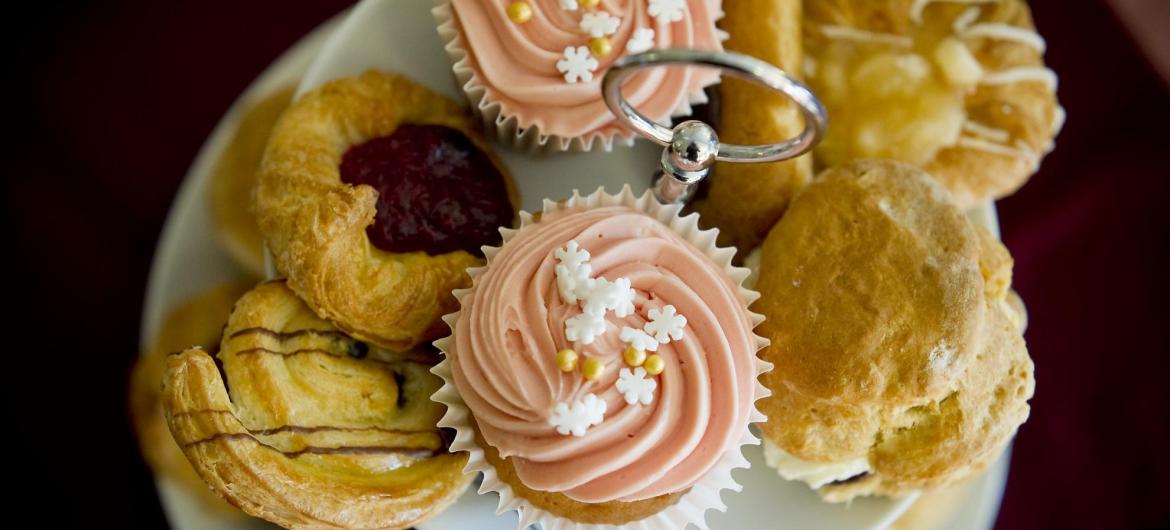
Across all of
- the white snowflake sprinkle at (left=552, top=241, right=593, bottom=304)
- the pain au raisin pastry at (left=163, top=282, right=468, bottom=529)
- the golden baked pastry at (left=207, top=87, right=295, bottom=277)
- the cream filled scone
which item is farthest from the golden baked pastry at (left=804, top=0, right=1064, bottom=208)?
the golden baked pastry at (left=207, top=87, right=295, bottom=277)

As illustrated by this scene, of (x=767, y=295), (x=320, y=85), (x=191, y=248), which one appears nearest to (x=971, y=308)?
(x=767, y=295)

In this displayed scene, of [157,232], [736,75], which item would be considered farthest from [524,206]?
[157,232]

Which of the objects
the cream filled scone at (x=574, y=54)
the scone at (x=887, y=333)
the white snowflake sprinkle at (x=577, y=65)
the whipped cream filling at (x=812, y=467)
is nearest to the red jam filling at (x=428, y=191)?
the cream filled scone at (x=574, y=54)

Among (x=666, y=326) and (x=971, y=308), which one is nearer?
(x=666, y=326)

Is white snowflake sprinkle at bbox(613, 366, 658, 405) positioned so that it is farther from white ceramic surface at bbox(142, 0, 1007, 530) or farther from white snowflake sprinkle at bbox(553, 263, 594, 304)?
white ceramic surface at bbox(142, 0, 1007, 530)

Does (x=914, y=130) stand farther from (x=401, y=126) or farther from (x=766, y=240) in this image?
(x=401, y=126)

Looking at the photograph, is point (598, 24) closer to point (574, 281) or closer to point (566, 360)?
point (574, 281)
